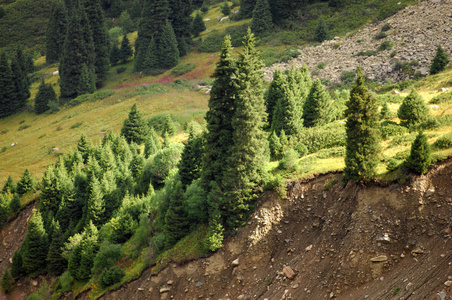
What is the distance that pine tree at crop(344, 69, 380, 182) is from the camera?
29.8m

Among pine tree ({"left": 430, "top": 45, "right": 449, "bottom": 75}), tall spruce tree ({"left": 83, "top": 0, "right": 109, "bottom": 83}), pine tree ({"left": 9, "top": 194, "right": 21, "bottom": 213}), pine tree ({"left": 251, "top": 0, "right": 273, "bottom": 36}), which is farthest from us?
tall spruce tree ({"left": 83, "top": 0, "right": 109, "bottom": 83})

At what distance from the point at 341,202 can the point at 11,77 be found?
126422mm

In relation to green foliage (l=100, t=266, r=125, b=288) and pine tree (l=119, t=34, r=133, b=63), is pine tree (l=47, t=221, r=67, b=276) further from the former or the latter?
pine tree (l=119, t=34, r=133, b=63)

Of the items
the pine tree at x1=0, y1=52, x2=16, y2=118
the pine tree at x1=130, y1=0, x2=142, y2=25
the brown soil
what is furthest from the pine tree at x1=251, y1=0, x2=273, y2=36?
the brown soil

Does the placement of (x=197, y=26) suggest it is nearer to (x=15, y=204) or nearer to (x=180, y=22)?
(x=180, y=22)

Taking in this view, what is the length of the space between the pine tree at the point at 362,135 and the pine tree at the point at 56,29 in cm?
13753

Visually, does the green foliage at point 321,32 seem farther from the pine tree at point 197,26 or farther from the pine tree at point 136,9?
the pine tree at point 136,9

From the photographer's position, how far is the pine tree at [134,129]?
83312mm

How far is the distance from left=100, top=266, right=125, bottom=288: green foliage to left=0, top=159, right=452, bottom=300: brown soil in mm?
4480

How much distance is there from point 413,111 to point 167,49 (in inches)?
3664

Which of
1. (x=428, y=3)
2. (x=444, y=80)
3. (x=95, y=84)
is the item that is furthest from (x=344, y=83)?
(x=95, y=84)

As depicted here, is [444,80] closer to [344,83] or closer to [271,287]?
[344,83]

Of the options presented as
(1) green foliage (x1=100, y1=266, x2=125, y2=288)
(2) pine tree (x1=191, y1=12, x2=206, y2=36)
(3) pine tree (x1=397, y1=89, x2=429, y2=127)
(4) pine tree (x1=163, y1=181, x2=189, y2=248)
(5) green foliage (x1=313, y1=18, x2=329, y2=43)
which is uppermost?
(2) pine tree (x1=191, y1=12, x2=206, y2=36)

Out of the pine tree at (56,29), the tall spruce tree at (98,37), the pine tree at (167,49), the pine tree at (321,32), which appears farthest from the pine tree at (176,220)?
the pine tree at (56,29)
